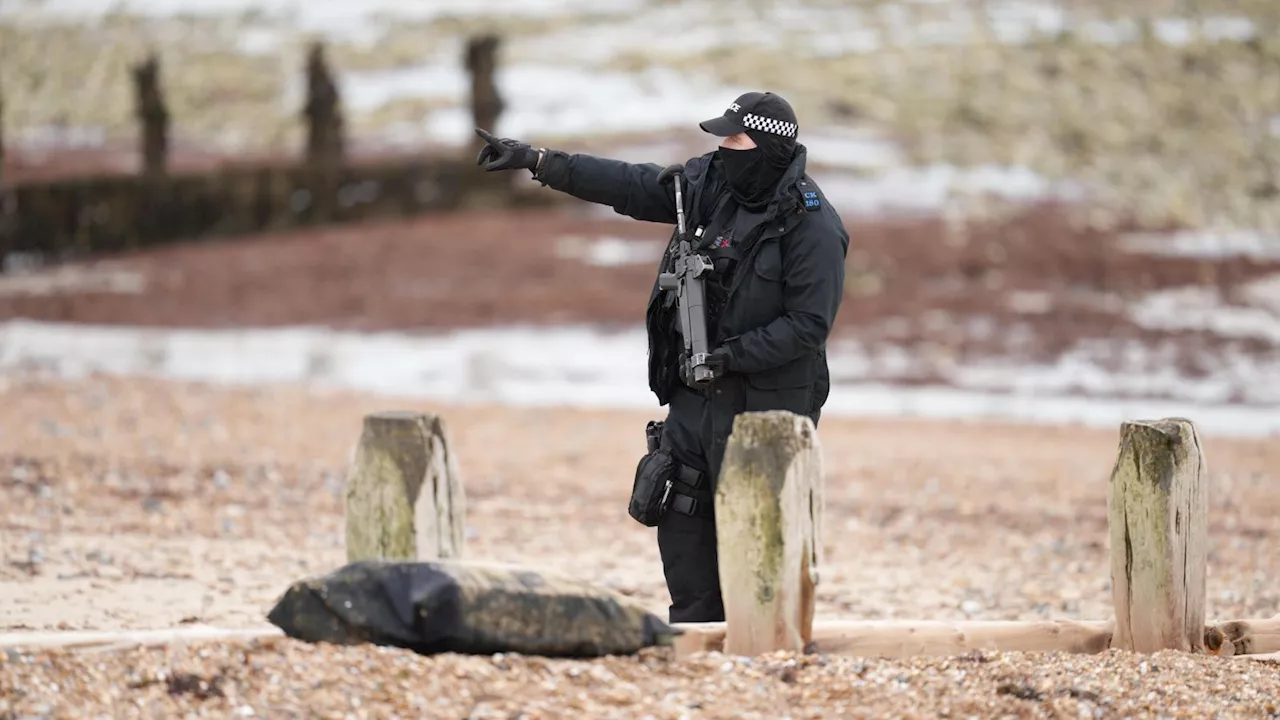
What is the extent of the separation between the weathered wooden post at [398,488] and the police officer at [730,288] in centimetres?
93

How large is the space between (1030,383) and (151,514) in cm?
1242

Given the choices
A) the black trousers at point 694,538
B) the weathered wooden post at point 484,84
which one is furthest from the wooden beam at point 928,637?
the weathered wooden post at point 484,84

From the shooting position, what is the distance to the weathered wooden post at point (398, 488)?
5.22 metres


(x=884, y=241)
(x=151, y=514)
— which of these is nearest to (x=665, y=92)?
(x=884, y=241)

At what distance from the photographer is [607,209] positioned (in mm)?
31797

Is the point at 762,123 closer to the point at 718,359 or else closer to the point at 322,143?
the point at 718,359

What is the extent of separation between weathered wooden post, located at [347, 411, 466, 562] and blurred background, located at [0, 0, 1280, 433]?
41.5 ft

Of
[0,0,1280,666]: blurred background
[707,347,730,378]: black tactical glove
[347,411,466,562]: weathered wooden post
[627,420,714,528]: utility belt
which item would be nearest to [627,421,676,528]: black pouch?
[627,420,714,528]: utility belt

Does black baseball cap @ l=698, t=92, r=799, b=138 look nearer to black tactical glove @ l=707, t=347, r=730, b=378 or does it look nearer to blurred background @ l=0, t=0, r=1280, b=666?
black tactical glove @ l=707, t=347, r=730, b=378

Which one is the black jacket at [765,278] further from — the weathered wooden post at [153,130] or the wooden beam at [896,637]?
the weathered wooden post at [153,130]

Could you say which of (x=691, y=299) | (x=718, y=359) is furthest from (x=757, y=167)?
(x=718, y=359)

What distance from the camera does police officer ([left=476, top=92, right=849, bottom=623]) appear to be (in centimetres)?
561

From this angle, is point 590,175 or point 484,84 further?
point 484,84

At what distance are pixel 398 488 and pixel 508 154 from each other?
1.31 meters
